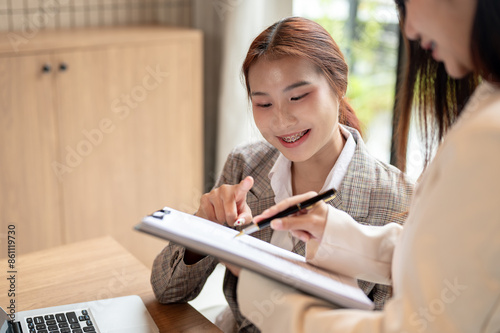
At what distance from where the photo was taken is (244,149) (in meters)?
1.61

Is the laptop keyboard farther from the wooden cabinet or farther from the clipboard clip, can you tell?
the wooden cabinet

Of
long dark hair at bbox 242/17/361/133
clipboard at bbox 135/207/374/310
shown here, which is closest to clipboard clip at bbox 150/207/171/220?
clipboard at bbox 135/207/374/310

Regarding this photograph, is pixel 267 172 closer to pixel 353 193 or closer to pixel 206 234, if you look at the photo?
pixel 353 193

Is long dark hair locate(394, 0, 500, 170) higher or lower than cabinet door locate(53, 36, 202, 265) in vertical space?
higher

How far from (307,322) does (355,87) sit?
7.59 feet

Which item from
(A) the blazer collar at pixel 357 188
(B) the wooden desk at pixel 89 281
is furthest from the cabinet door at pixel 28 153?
(A) the blazer collar at pixel 357 188

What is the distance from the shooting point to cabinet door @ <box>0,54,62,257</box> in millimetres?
2361

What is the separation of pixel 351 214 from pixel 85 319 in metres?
0.62

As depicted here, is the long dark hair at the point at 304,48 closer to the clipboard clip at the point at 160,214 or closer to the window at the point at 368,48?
the clipboard clip at the point at 160,214

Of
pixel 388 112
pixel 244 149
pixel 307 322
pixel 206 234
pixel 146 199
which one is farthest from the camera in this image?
pixel 388 112

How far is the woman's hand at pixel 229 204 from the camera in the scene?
4.01 feet

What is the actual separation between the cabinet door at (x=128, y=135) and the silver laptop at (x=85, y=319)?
1406 mm

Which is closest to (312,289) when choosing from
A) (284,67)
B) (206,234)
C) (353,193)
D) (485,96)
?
(206,234)

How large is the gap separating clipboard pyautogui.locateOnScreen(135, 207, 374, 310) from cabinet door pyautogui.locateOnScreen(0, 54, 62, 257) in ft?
5.25
